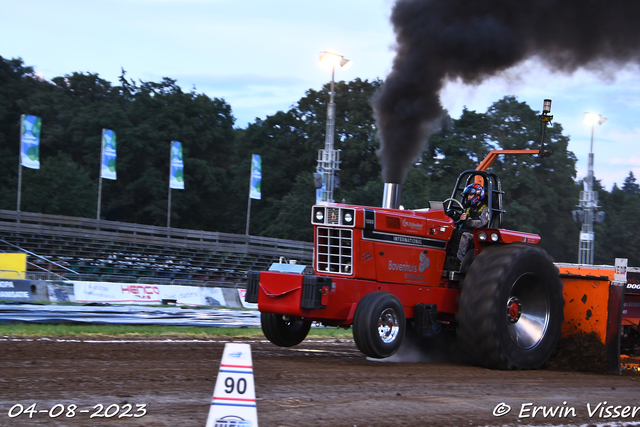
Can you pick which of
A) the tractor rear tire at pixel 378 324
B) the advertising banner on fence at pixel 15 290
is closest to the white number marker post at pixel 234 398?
the tractor rear tire at pixel 378 324

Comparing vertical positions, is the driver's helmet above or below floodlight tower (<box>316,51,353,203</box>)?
below

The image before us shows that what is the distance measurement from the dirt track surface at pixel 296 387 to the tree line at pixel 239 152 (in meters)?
38.3

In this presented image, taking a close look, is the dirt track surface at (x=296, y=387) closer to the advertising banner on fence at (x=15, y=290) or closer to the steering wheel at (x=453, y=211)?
the steering wheel at (x=453, y=211)

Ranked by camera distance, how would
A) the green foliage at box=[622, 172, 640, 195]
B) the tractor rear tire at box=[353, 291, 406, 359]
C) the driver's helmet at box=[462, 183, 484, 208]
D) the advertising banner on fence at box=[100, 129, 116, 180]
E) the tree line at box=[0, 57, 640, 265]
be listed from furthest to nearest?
1. the green foliage at box=[622, 172, 640, 195]
2. the tree line at box=[0, 57, 640, 265]
3. the advertising banner on fence at box=[100, 129, 116, 180]
4. the driver's helmet at box=[462, 183, 484, 208]
5. the tractor rear tire at box=[353, 291, 406, 359]

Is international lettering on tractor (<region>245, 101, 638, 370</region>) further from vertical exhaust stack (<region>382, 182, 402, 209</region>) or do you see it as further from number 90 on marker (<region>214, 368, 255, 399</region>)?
number 90 on marker (<region>214, 368, 255, 399</region>)

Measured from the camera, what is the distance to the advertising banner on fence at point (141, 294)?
2341 centimetres

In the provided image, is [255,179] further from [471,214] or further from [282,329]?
[282,329]

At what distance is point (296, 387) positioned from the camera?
690 centimetres

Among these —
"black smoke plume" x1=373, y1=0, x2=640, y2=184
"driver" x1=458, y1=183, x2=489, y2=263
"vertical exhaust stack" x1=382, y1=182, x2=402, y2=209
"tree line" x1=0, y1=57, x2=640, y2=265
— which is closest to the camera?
"driver" x1=458, y1=183, x2=489, y2=263

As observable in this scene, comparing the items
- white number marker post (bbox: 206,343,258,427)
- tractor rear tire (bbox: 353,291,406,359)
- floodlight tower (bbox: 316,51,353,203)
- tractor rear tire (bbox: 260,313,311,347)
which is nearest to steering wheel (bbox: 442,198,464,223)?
tractor rear tire (bbox: 353,291,406,359)

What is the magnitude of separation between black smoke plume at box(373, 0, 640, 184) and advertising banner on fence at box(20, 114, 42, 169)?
26.7 metres

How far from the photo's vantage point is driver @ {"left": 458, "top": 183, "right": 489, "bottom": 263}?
9.92m

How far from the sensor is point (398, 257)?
30.7ft

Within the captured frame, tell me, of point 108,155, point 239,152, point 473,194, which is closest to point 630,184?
point 239,152
